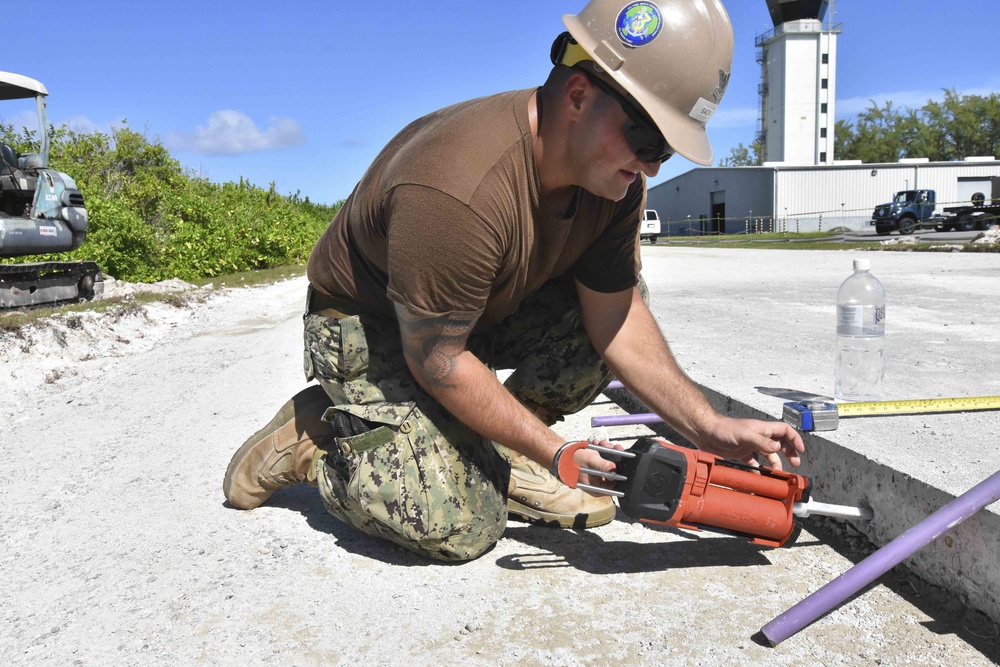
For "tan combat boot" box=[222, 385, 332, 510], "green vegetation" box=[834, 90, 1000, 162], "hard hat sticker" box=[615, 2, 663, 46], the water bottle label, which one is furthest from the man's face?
"green vegetation" box=[834, 90, 1000, 162]

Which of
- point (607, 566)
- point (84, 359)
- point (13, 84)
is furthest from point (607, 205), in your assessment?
point (13, 84)

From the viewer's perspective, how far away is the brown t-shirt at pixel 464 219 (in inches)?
85.2

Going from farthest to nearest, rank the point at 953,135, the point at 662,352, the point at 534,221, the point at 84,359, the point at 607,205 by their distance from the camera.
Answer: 1. the point at 953,135
2. the point at 84,359
3. the point at 662,352
4. the point at 607,205
5. the point at 534,221

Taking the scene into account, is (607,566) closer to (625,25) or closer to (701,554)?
(701,554)

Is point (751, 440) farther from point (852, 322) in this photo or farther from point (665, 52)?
point (852, 322)

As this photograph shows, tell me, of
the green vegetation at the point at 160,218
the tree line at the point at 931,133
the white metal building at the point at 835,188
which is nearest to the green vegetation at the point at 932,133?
the tree line at the point at 931,133

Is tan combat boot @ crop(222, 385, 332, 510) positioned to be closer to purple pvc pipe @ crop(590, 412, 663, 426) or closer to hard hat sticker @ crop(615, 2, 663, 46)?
purple pvc pipe @ crop(590, 412, 663, 426)

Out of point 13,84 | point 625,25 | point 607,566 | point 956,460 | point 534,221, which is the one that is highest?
point 13,84

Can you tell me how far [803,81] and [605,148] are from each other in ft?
206

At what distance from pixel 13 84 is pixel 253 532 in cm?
889

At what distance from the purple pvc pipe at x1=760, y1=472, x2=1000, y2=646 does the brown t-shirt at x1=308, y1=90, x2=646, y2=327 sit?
1.20 m

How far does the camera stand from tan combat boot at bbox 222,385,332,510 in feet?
9.74

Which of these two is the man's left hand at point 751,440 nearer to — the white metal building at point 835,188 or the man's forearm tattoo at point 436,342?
the man's forearm tattoo at point 436,342

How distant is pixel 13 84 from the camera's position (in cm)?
928
